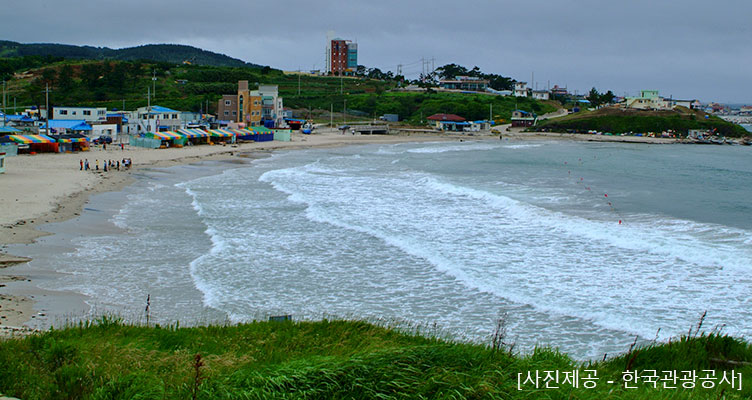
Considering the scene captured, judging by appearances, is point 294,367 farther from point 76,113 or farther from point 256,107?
point 256,107

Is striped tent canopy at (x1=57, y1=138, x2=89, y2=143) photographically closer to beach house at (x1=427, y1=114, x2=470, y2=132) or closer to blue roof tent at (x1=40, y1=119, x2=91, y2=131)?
blue roof tent at (x1=40, y1=119, x2=91, y2=131)

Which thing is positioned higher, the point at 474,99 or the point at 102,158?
the point at 474,99

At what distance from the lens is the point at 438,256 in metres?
19.0

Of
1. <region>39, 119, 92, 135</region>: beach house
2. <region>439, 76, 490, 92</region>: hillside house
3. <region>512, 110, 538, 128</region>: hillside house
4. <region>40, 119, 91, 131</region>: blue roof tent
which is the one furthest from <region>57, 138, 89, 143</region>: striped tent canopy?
<region>439, 76, 490, 92</region>: hillside house

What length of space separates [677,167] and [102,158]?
4625 cm

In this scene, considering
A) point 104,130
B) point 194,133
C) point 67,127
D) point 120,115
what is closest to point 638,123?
point 194,133

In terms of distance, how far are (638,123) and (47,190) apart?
325 ft

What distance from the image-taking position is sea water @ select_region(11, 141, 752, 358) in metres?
13.8

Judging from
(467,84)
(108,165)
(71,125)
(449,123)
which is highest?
(467,84)

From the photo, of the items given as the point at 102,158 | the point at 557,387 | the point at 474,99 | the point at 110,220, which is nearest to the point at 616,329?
the point at 557,387

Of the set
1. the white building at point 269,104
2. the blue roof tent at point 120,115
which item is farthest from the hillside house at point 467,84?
the blue roof tent at point 120,115

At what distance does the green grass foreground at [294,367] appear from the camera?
571 cm

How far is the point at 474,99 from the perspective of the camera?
12206 cm

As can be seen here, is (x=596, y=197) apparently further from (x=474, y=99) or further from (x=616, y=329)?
(x=474, y=99)
